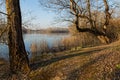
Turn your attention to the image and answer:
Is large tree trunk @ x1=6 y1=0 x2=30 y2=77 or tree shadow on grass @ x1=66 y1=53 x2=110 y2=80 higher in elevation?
large tree trunk @ x1=6 y1=0 x2=30 y2=77

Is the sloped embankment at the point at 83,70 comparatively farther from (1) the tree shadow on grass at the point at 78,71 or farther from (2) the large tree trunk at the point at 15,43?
(2) the large tree trunk at the point at 15,43

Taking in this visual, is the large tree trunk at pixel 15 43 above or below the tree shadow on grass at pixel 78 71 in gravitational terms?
above

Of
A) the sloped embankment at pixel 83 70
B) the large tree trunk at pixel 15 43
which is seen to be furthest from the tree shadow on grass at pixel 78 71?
the large tree trunk at pixel 15 43

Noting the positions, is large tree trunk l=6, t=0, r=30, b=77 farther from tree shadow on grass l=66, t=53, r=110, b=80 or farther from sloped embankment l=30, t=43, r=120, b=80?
tree shadow on grass l=66, t=53, r=110, b=80

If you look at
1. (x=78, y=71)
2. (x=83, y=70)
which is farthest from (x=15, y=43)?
(x=83, y=70)

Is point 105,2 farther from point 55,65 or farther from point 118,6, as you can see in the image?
point 55,65

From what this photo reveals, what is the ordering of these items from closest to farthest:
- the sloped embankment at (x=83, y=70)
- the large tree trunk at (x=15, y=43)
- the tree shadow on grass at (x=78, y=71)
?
1. the sloped embankment at (x=83, y=70)
2. the tree shadow on grass at (x=78, y=71)
3. the large tree trunk at (x=15, y=43)

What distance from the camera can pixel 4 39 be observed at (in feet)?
41.6

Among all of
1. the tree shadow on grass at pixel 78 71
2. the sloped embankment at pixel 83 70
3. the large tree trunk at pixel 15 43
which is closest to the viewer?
the sloped embankment at pixel 83 70

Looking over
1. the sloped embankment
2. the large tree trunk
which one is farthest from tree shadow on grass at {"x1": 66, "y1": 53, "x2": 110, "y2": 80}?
the large tree trunk

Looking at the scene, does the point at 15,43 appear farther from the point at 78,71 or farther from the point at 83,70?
the point at 83,70

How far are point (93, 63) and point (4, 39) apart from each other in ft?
21.5

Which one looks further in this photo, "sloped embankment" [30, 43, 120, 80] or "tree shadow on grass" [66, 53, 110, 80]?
"tree shadow on grass" [66, 53, 110, 80]

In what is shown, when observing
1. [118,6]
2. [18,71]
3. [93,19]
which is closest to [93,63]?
[18,71]
